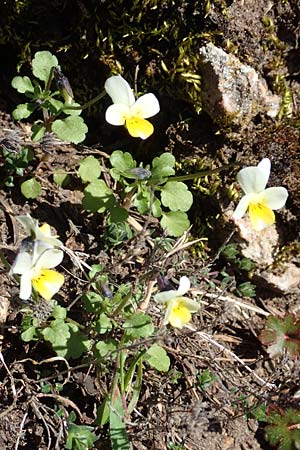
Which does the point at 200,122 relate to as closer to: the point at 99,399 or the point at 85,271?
the point at 85,271

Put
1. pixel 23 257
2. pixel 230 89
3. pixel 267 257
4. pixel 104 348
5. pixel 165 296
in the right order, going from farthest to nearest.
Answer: pixel 267 257
pixel 230 89
pixel 104 348
pixel 165 296
pixel 23 257

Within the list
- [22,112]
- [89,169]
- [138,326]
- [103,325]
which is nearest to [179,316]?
[138,326]

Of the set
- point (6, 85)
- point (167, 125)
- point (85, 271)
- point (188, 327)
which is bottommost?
point (188, 327)

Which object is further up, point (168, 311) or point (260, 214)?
point (260, 214)

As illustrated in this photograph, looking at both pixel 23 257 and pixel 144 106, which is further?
pixel 144 106

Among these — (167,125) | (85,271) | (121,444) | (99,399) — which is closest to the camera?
(121,444)

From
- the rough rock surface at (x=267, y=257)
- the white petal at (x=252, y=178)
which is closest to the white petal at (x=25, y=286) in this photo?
the white petal at (x=252, y=178)

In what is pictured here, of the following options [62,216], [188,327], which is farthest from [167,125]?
[188,327]

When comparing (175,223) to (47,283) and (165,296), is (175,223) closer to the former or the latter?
(165,296)
